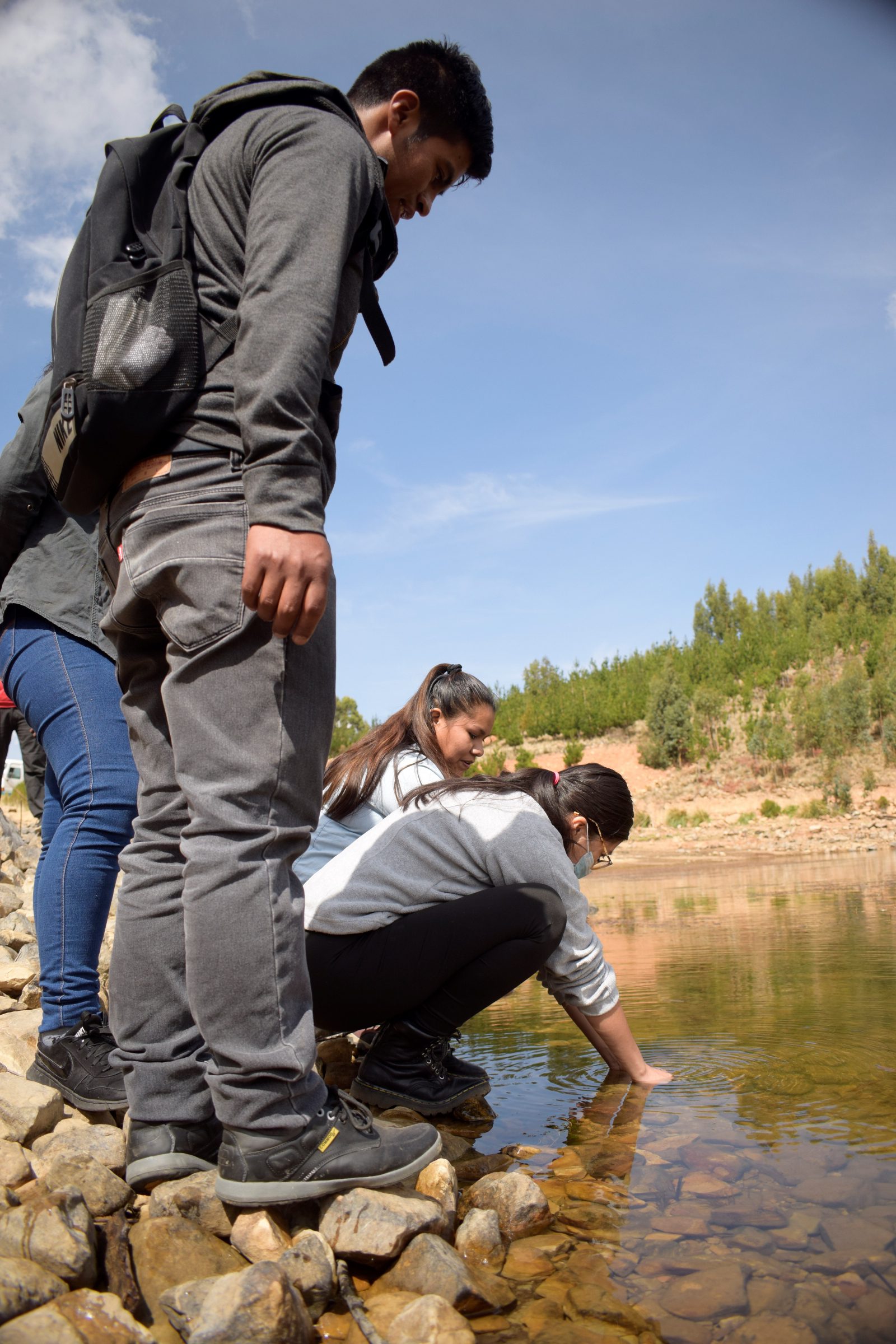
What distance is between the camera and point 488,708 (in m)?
3.04

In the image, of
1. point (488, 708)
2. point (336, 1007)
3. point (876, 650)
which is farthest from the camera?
point (876, 650)

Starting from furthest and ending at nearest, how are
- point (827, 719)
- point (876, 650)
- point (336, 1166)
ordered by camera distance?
point (876, 650)
point (827, 719)
point (336, 1166)

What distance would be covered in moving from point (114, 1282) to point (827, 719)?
903 inches

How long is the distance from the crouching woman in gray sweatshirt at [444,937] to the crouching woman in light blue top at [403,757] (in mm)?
310

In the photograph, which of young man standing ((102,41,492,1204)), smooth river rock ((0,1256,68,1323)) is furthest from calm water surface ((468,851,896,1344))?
smooth river rock ((0,1256,68,1323))

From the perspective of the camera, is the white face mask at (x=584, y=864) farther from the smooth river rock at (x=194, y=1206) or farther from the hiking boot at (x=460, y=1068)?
the smooth river rock at (x=194, y=1206)

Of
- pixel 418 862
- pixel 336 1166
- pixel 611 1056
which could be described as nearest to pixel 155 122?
pixel 418 862

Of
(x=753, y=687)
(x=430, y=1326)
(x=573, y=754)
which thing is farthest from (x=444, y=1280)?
(x=753, y=687)

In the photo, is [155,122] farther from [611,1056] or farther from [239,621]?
[611,1056]

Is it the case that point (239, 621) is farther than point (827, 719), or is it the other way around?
point (827, 719)

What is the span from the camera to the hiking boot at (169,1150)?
149 cm

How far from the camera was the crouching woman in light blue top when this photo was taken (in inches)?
105

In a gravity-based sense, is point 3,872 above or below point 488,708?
below

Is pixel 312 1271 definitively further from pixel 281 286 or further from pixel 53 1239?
pixel 281 286
